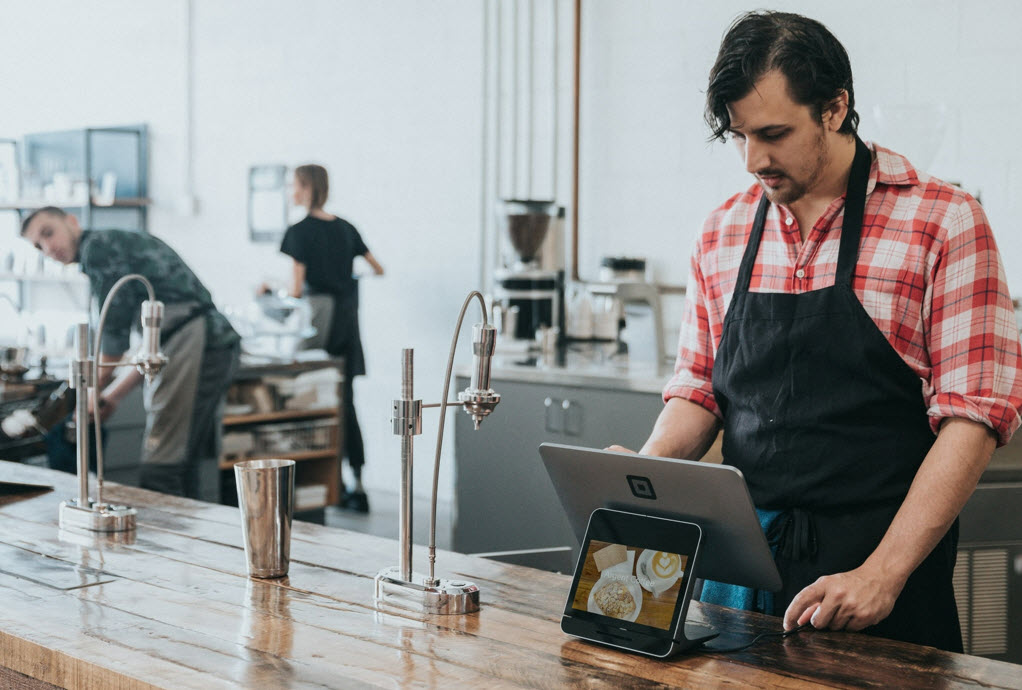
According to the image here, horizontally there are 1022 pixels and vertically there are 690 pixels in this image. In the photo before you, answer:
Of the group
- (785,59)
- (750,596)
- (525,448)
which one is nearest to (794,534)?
(750,596)

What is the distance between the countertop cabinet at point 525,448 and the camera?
376cm

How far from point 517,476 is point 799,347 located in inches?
91.2

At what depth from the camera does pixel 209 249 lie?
25.0 feet

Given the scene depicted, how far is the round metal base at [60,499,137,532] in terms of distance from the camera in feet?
6.93

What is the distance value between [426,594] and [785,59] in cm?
94

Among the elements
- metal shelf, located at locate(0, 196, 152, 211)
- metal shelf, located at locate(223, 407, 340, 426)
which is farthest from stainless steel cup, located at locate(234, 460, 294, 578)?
metal shelf, located at locate(0, 196, 152, 211)

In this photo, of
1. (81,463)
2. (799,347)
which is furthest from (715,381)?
(81,463)

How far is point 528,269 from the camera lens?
4664 millimetres

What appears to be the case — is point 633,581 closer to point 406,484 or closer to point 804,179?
point 406,484

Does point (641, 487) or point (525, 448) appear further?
point (525, 448)

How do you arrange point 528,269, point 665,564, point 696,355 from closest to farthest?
point 665,564 < point 696,355 < point 528,269

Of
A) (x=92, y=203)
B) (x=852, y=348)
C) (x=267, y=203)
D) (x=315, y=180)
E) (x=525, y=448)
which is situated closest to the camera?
(x=852, y=348)

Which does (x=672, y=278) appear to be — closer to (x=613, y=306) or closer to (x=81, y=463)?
(x=613, y=306)

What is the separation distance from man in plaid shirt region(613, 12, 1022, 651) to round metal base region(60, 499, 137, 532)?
1.09 metres
